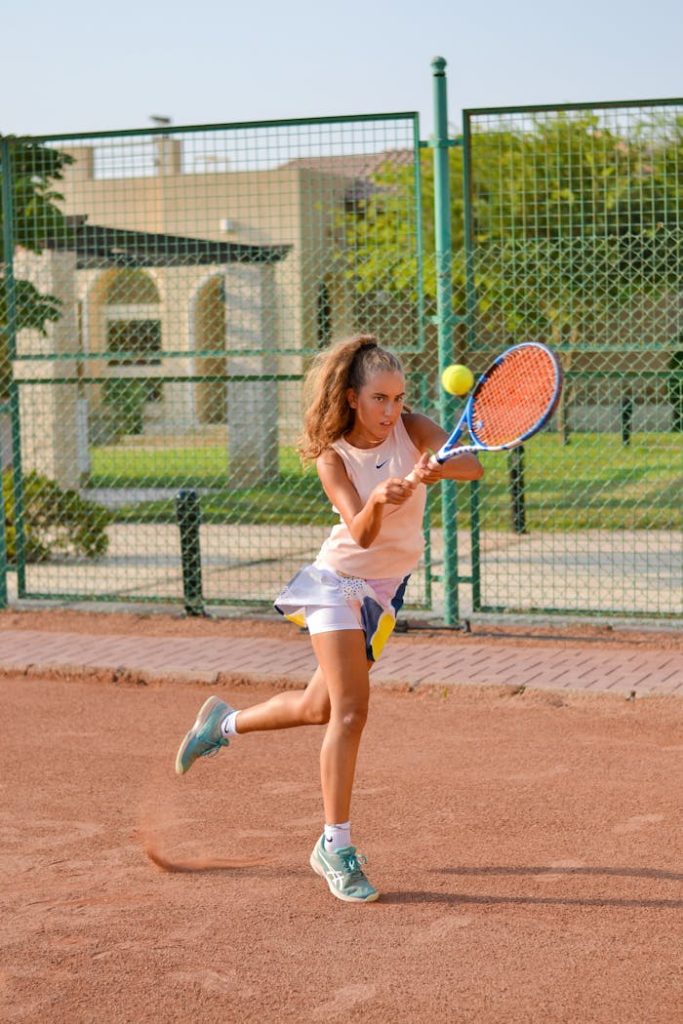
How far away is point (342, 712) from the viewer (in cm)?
438

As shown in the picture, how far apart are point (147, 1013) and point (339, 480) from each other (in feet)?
5.46

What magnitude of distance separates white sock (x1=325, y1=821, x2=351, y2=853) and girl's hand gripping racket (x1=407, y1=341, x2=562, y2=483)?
3.55 ft

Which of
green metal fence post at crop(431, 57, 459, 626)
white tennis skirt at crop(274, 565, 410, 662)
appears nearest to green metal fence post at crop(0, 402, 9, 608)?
green metal fence post at crop(431, 57, 459, 626)

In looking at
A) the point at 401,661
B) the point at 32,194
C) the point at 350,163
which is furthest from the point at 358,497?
the point at 32,194

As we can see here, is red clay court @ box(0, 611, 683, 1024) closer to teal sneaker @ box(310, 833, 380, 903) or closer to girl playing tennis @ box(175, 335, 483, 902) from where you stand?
teal sneaker @ box(310, 833, 380, 903)

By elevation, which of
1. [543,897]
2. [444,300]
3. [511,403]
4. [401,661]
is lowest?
[543,897]

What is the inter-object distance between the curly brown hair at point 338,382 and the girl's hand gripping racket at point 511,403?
Answer: 11.2 inches

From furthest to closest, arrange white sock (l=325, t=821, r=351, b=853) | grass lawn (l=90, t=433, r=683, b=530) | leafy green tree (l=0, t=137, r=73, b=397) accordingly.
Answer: grass lawn (l=90, t=433, r=683, b=530) → leafy green tree (l=0, t=137, r=73, b=397) → white sock (l=325, t=821, r=351, b=853)

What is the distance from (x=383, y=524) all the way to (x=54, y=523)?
295 inches

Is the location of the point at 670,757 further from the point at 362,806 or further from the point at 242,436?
the point at 242,436

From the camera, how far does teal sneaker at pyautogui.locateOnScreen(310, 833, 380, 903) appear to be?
4246 mm

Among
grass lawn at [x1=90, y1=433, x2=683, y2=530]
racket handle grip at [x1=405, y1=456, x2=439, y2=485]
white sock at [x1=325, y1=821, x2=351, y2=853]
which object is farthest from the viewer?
grass lawn at [x1=90, y1=433, x2=683, y2=530]

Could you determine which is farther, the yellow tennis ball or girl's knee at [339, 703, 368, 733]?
the yellow tennis ball

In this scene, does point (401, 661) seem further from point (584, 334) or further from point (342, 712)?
point (584, 334)
